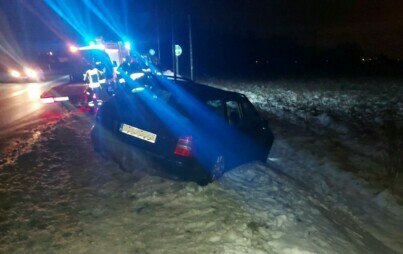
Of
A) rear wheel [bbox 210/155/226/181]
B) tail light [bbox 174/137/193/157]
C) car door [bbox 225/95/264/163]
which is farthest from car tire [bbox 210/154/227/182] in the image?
tail light [bbox 174/137/193/157]

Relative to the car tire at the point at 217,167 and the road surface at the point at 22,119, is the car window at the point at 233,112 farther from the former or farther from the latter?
the road surface at the point at 22,119

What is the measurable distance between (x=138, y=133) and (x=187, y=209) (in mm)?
1292

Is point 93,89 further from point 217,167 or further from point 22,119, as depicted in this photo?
point 217,167

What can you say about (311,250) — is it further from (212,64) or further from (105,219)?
(212,64)

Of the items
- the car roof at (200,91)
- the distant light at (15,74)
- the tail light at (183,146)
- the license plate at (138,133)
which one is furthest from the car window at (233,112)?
the distant light at (15,74)

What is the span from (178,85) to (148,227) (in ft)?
8.51

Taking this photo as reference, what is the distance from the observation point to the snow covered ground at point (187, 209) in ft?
13.5

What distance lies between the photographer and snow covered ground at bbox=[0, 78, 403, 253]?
4.11 meters

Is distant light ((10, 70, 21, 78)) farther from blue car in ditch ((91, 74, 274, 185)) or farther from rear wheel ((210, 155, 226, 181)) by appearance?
rear wheel ((210, 155, 226, 181))

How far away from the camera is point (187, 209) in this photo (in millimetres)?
4883

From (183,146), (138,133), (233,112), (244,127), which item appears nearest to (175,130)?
(183,146)

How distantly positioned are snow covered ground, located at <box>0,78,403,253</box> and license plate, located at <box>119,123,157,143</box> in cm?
74

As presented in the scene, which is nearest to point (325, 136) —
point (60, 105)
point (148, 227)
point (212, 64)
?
point (148, 227)

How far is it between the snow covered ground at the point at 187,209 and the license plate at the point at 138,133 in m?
0.74
